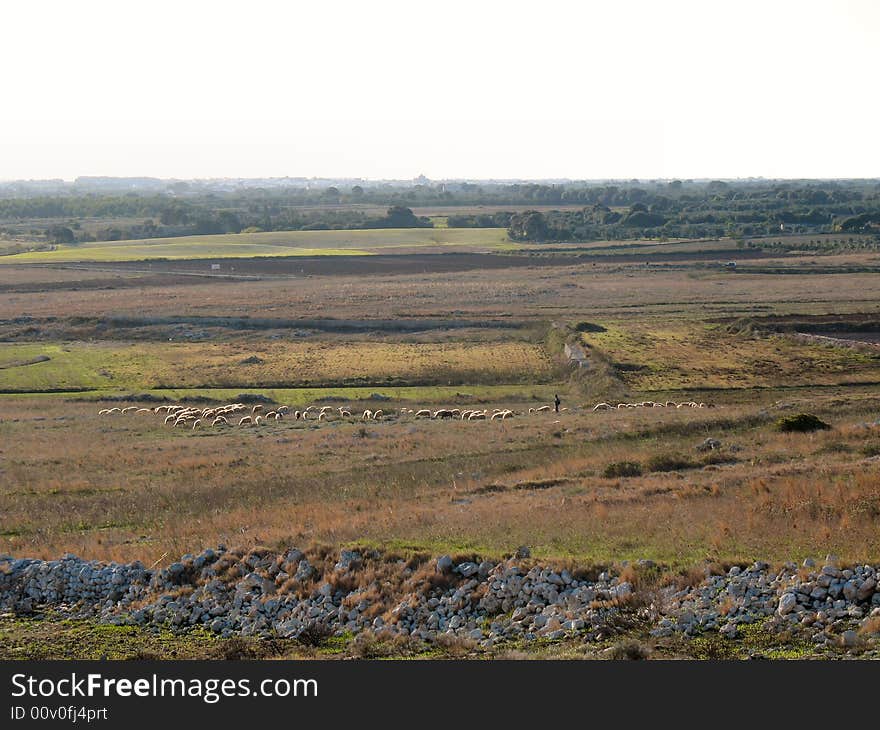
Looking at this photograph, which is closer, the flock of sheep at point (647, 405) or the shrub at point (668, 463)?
the shrub at point (668, 463)

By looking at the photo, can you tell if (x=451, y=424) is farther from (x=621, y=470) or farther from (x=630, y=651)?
(x=630, y=651)

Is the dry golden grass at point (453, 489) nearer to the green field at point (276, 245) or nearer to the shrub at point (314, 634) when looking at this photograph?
the shrub at point (314, 634)

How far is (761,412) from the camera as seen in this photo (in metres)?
33.4

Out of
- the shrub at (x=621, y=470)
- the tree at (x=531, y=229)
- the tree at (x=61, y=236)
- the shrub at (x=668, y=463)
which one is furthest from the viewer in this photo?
the tree at (x=61, y=236)

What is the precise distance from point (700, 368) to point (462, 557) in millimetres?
34392

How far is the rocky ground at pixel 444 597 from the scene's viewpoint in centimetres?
1342

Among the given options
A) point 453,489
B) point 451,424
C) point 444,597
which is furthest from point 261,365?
point 444,597

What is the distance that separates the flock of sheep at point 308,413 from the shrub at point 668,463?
11.4 m

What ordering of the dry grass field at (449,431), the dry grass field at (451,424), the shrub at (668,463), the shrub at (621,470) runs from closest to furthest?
the dry grass field at (451,424), the dry grass field at (449,431), the shrub at (621,470), the shrub at (668,463)

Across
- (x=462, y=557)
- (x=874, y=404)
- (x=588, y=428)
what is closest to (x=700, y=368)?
(x=874, y=404)

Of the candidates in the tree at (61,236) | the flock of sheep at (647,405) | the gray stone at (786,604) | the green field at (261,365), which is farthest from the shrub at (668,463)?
the tree at (61,236)

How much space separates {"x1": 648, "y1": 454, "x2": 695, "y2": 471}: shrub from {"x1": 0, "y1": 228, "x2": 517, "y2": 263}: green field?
96.5 meters

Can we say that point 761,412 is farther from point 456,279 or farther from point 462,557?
point 456,279

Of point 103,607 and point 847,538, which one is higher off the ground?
point 847,538
